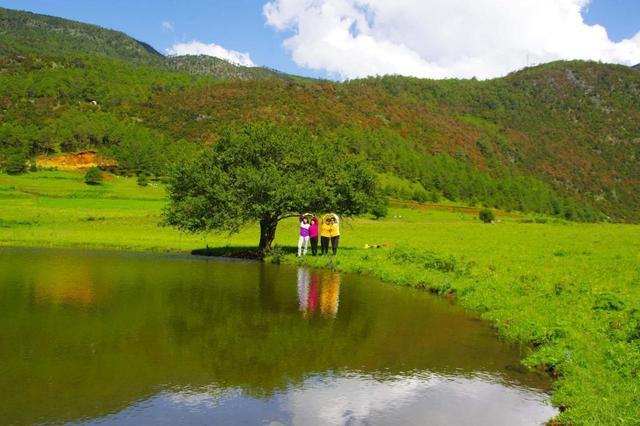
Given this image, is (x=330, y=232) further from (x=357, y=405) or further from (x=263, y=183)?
(x=357, y=405)

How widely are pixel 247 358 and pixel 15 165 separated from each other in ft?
431

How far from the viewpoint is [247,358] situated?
13.4m

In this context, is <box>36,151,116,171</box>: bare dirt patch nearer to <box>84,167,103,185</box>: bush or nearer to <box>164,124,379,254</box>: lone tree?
<box>84,167,103,185</box>: bush

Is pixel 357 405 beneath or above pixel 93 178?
beneath

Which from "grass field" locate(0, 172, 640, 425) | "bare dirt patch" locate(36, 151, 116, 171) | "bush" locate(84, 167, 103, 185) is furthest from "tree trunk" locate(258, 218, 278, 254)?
"bare dirt patch" locate(36, 151, 116, 171)

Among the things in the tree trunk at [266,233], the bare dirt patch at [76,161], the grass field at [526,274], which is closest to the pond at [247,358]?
the grass field at [526,274]

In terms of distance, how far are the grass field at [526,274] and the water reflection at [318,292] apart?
8.84 feet

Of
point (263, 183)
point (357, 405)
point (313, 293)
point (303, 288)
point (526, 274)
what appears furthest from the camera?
point (263, 183)

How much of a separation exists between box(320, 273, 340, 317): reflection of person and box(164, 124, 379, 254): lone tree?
718cm

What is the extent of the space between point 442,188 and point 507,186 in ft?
121

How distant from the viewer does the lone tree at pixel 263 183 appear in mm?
33375

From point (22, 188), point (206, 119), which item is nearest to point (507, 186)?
point (206, 119)

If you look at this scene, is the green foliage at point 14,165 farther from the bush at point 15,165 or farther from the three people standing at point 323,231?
the three people standing at point 323,231

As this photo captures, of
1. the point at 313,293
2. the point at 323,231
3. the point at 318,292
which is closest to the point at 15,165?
the point at 323,231
